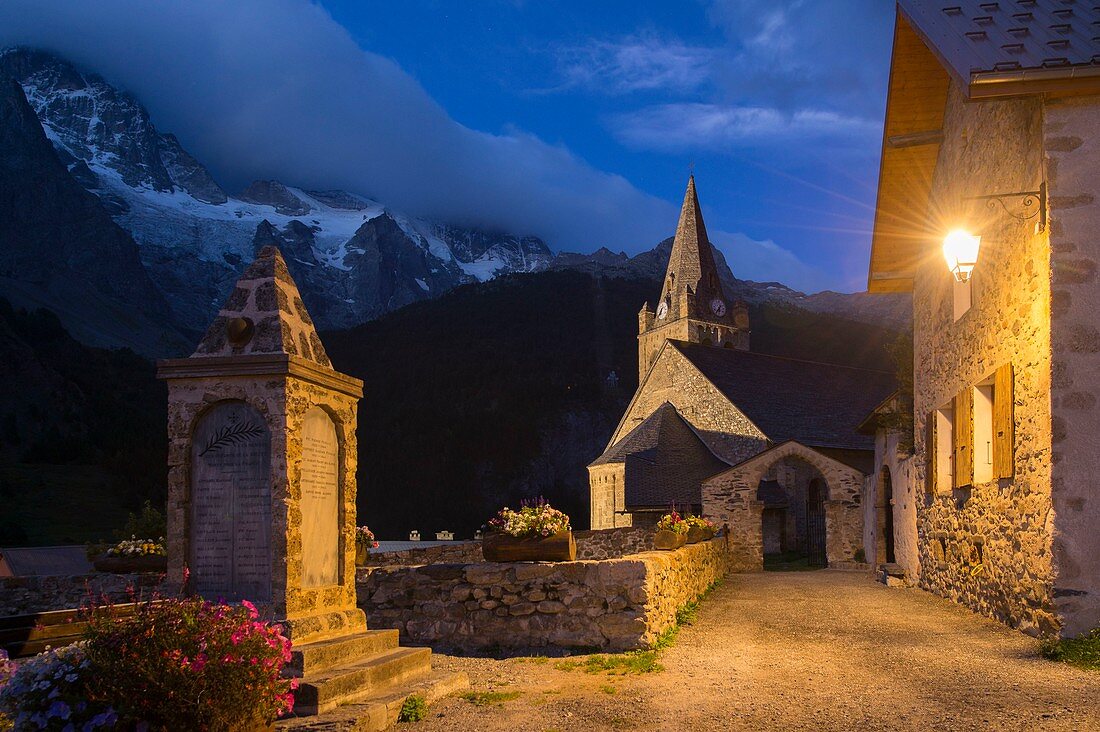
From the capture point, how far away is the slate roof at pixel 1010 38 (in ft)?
27.3

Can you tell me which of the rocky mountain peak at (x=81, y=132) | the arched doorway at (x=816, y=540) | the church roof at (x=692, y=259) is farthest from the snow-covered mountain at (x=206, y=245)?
the arched doorway at (x=816, y=540)

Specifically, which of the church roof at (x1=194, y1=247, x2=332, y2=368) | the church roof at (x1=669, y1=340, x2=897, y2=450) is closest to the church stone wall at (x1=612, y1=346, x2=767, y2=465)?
the church roof at (x1=669, y1=340, x2=897, y2=450)

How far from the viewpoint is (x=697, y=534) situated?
18453 millimetres

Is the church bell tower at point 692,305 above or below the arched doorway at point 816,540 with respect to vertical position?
above

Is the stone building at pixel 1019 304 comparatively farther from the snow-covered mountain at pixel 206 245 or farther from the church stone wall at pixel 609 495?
the snow-covered mountain at pixel 206 245

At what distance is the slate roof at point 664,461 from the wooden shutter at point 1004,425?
2414cm

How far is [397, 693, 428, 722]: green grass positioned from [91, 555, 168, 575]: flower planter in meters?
6.40

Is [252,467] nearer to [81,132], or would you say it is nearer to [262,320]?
[262,320]

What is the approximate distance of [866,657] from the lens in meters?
8.44

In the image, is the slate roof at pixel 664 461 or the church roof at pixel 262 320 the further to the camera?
the slate roof at pixel 664 461

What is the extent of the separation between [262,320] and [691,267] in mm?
49236

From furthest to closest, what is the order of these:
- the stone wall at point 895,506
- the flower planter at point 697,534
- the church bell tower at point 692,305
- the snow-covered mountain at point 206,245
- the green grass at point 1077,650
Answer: the snow-covered mountain at point 206,245
the church bell tower at point 692,305
the flower planter at point 697,534
the stone wall at point 895,506
the green grass at point 1077,650

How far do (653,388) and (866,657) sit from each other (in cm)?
3576

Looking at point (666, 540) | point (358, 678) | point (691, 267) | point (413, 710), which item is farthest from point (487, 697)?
point (691, 267)
